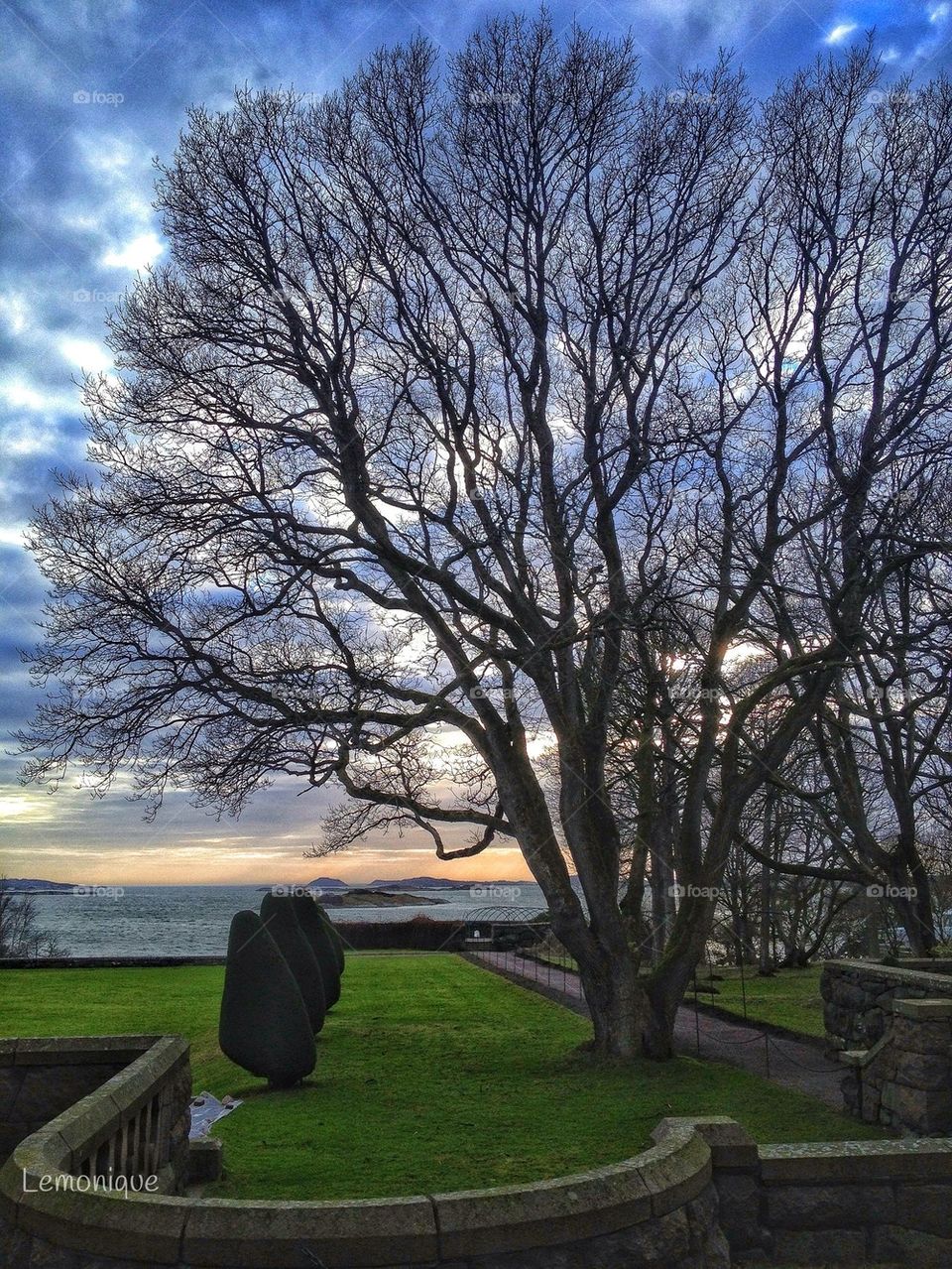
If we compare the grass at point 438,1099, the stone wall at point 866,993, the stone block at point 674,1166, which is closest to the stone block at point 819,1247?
the stone block at point 674,1166

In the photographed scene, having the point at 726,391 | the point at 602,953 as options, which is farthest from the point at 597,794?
the point at 726,391

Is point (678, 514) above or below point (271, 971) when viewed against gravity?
above

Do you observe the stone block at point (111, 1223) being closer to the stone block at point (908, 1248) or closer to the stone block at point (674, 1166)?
the stone block at point (674, 1166)

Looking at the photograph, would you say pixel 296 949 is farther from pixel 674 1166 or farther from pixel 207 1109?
pixel 674 1166

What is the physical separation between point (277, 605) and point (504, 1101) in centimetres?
675

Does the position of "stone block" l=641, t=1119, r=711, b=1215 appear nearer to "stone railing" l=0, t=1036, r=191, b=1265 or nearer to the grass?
"stone railing" l=0, t=1036, r=191, b=1265

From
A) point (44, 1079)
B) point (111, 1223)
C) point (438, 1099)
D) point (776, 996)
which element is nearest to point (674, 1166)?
point (111, 1223)

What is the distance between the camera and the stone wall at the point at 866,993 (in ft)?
36.1

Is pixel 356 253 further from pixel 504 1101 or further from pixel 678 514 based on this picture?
pixel 504 1101

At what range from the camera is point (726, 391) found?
50.1 feet

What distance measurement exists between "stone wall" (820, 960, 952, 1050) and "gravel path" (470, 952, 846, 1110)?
1.71 ft

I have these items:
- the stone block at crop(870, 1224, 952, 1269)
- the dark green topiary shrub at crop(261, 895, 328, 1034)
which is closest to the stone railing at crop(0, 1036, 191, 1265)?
the stone block at crop(870, 1224, 952, 1269)

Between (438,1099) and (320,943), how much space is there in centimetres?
797

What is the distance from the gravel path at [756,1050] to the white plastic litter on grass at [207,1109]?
6.53 meters
